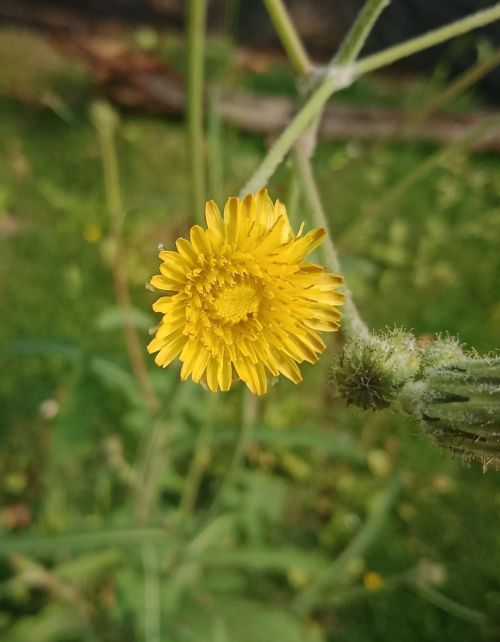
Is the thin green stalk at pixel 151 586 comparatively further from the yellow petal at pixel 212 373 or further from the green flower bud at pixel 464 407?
the green flower bud at pixel 464 407

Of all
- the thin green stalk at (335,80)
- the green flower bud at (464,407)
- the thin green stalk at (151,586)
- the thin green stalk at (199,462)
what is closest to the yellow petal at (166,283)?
the thin green stalk at (335,80)

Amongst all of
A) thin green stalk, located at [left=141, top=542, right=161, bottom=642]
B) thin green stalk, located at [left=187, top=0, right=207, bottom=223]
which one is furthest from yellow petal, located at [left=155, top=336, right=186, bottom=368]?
thin green stalk, located at [left=141, top=542, right=161, bottom=642]

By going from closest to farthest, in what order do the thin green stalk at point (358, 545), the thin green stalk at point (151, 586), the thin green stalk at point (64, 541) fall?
1. the thin green stalk at point (64, 541)
2. the thin green stalk at point (151, 586)
3. the thin green stalk at point (358, 545)

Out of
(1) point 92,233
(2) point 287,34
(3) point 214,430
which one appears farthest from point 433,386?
(1) point 92,233

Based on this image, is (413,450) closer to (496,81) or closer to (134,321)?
(134,321)

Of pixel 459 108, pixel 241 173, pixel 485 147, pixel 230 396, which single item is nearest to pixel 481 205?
pixel 485 147

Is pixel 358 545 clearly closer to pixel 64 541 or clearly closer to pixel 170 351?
pixel 64 541
